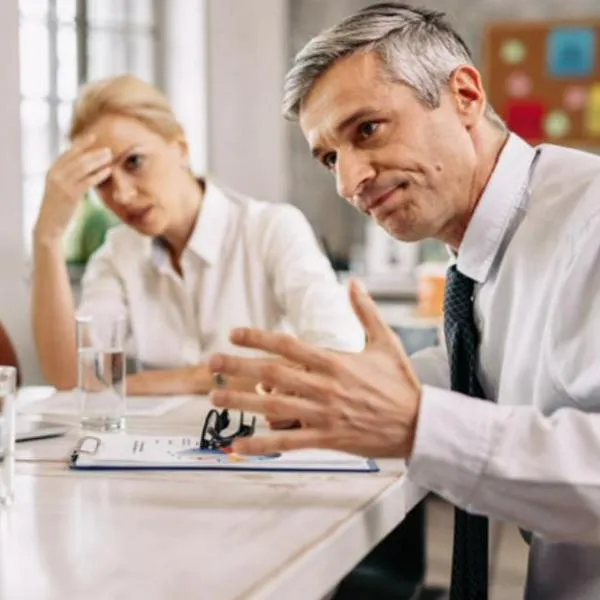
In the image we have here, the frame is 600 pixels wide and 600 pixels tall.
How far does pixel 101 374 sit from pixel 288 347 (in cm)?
69

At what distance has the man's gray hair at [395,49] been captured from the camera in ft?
4.28

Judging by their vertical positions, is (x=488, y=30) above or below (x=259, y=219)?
above

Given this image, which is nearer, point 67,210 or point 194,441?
point 194,441

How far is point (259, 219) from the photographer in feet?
7.92

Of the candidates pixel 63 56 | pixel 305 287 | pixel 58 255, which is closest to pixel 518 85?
pixel 63 56

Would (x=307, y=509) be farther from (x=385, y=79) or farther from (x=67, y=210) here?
(x=67, y=210)

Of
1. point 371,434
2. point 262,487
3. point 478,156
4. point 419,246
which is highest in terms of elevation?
point 478,156

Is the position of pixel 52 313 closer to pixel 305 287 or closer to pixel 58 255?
pixel 58 255

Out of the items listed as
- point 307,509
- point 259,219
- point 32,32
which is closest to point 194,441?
point 307,509

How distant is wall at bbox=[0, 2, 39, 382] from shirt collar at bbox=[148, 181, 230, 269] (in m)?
0.47

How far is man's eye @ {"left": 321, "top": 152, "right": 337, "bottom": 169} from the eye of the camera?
1.39 metres

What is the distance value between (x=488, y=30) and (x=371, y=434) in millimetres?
4190

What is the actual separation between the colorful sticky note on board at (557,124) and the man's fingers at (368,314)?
4.12m

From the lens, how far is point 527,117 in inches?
195
